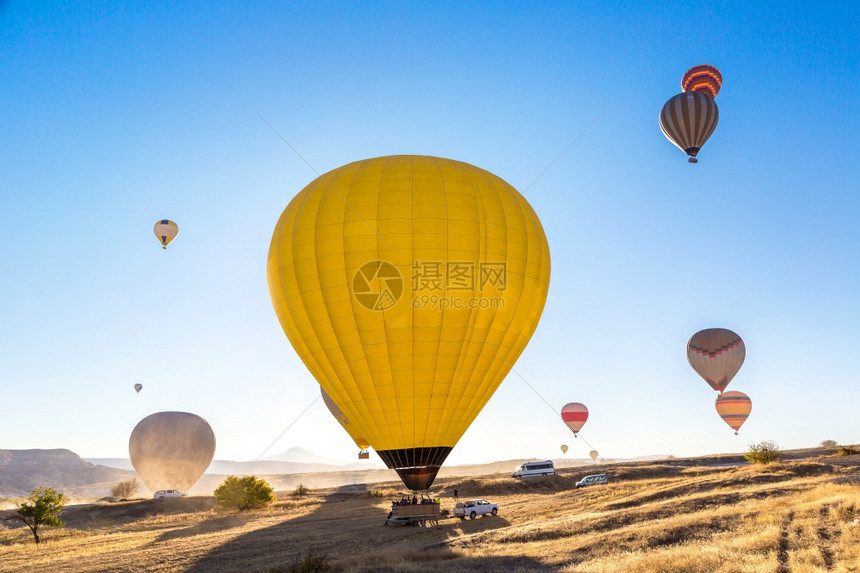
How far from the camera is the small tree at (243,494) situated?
4638 centimetres

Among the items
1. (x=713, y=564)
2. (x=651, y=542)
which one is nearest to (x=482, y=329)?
(x=651, y=542)

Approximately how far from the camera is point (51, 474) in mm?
179625

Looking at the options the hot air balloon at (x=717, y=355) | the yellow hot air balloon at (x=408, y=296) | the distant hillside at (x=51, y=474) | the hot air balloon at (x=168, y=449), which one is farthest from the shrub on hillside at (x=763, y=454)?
the distant hillside at (x=51, y=474)

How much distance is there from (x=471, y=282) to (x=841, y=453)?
43.5 metres

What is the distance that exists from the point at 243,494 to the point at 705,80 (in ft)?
147

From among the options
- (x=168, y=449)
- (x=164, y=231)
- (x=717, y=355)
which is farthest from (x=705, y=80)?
(x=168, y=449)

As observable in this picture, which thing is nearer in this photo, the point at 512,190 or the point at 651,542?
the point at 651,542

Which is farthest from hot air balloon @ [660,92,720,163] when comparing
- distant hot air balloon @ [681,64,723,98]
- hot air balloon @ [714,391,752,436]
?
hot air balloon @ [714,391,752,436]

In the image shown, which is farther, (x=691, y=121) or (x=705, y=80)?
(x=705, y=80)

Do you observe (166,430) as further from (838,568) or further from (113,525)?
(838,568)

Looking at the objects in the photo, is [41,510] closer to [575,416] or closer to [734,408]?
[575,416]

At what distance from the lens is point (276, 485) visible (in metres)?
130

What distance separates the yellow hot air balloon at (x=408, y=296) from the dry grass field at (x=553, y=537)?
482 centimetres

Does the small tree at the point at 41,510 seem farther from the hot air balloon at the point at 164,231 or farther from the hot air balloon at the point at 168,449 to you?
the hot air balloon at the point at 168,449
